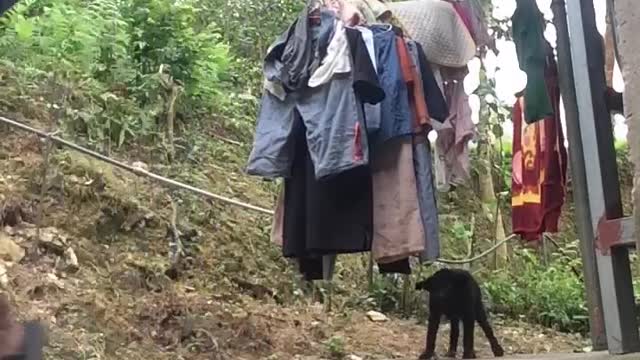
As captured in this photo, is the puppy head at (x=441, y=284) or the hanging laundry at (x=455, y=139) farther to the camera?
the puppy head at (x=441, y=284)

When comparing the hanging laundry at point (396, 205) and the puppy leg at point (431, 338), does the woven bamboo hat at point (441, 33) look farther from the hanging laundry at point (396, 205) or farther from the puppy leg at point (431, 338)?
the puppy leg at point (431, 338)

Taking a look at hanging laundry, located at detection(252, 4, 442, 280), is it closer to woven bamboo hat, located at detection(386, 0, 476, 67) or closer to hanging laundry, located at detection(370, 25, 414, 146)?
hanging laundry, located at detection(370, 25, 414, 146)

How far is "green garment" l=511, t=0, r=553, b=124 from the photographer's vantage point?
3.15 metres

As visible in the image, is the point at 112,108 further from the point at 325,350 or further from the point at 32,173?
the point at 325,350

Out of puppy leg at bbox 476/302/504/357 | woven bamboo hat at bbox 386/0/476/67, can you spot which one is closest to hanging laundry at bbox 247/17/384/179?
woven bamboo hat at bbox 386/0/476/67

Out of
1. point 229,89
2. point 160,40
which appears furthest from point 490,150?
point 160,40

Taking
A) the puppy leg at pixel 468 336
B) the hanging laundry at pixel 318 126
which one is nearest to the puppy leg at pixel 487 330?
the puppy leg at pixel 468 336

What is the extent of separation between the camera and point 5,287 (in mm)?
4777

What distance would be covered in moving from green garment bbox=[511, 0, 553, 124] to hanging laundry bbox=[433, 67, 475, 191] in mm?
517

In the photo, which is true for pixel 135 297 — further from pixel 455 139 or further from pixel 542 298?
pixel 542 298

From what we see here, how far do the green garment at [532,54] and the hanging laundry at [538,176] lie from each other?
16 centimetres

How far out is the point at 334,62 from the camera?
3.50 meters

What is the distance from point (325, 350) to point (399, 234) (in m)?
2.03

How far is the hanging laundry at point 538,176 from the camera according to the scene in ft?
11.3
